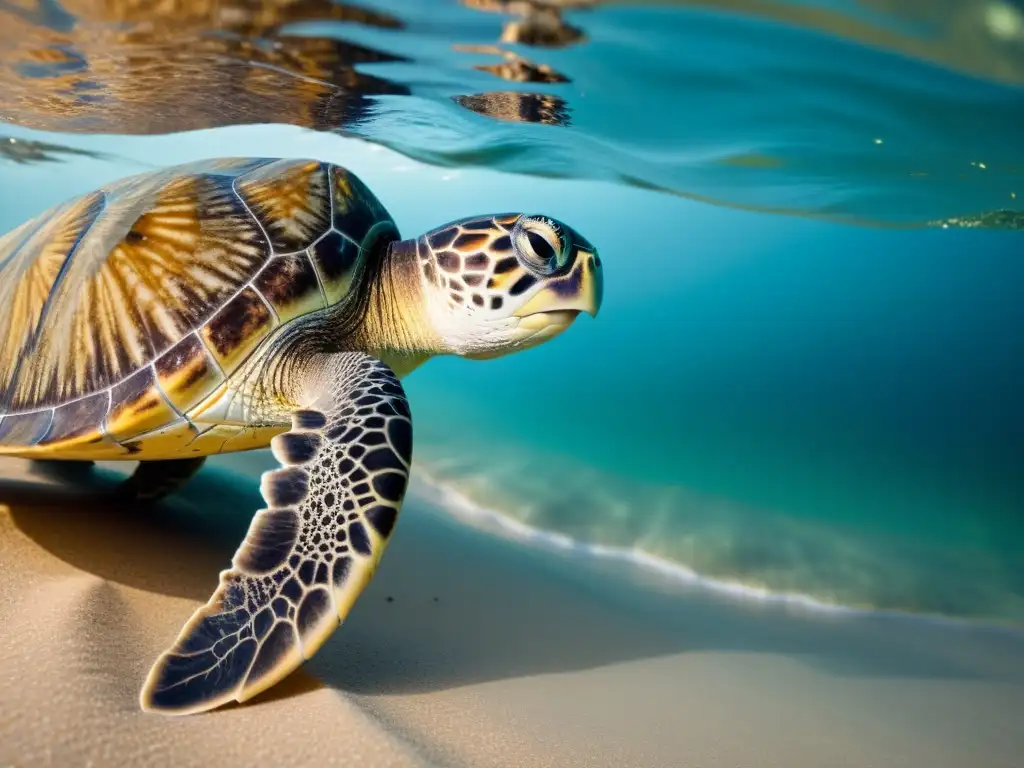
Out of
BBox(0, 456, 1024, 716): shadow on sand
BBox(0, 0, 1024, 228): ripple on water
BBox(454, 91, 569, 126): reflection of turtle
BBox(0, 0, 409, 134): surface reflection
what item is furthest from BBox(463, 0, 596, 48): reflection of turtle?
BBox(0, 456, 1024, 716): shadow on sand

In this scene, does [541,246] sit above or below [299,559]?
above

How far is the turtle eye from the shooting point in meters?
2.11

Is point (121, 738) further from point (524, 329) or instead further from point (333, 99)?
point (333, 99)

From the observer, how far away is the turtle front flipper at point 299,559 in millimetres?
1222

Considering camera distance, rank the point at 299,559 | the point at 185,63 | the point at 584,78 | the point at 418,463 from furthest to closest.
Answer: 1. the point at 418,463
2. the point at 584,78
3. the point at 185,63
4. the point at 299,559

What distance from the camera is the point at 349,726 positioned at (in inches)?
44.7

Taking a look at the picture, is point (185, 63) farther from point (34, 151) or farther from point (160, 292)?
point (34, 151)

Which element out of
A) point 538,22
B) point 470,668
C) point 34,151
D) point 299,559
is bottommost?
point 34,151

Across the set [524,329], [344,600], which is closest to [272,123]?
[524,329]

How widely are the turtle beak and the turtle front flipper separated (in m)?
0.70

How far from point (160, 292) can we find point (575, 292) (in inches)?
58.1

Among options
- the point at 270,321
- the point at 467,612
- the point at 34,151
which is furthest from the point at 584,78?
the point at 34,151

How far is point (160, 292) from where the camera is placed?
2010mm

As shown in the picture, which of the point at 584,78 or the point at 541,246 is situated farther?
the point at 584,78
